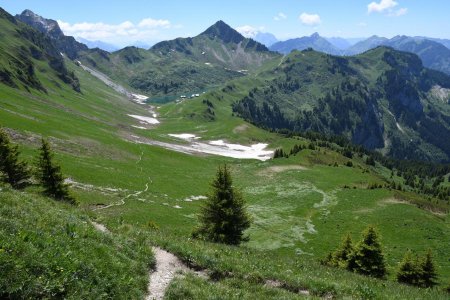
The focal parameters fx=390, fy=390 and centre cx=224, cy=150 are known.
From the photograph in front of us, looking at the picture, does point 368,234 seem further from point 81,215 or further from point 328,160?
point 328,160

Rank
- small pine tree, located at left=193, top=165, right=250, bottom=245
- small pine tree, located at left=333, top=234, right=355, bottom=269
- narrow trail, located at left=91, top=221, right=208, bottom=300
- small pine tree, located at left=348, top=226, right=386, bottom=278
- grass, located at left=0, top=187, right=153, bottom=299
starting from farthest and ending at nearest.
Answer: small pine tree, located at left=333, top=234, right=355, bottom=269 → small pine tree, located at left=193, top=165, right=250, bottom=245 → small pine tree, located at left=348, top=226, right=386, bottom=278 → narrow trail, located at left=91, top=221, right=208, bottom=300 → grass, located at left=0, top=187, right=153, bottom=299

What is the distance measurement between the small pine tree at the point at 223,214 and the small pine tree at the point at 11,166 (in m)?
23.7

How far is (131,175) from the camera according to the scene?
280 feet

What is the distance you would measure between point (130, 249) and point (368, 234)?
90.7ft

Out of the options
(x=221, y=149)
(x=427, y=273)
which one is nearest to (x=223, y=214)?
(x=427, y=273)

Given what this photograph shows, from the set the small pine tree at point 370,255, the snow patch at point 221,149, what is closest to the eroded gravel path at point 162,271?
the small pine tree at point 370,255

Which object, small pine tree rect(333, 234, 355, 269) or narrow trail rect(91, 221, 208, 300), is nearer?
narrow trail rect(91, 221, 208, 300)

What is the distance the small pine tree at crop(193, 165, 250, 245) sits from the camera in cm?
4072

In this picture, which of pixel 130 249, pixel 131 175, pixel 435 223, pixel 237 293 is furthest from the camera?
pixel 131 175

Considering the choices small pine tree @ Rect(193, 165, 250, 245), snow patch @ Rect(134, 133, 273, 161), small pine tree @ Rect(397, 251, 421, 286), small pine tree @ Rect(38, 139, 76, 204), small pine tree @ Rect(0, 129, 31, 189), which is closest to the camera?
small pine tree @ Rect(397, 251, 421, 286)

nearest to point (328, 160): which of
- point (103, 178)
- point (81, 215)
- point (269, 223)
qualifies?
point (269, 223)

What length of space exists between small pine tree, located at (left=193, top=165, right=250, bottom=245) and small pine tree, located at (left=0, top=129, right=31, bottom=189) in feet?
77.7

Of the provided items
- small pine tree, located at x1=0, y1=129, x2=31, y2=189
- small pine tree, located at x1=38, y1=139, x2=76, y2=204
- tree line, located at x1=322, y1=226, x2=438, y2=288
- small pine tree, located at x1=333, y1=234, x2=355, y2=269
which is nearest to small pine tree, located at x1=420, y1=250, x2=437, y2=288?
tree line, located at x1=322, y1=226, x2=438, y2=288

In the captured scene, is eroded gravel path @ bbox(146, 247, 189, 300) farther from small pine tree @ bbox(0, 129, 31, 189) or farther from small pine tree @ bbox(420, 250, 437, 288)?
small pine tree @ bbox(0, 129, 31, 189)
